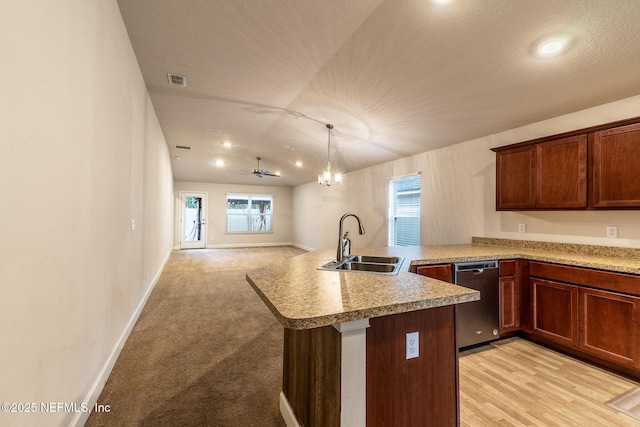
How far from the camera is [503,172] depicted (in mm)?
3250

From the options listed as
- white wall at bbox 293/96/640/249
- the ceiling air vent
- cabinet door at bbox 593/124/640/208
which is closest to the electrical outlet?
cabinet door at bbox 593/124/640/208

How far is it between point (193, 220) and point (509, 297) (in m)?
9.73

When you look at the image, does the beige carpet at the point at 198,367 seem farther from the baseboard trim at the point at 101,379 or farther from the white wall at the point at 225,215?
the white wall at the point at 225,215

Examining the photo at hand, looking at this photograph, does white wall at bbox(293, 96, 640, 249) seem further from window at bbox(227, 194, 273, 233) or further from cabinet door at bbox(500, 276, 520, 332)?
window at bbox(227, 194, 273, 233)

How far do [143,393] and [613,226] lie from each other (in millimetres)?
4375

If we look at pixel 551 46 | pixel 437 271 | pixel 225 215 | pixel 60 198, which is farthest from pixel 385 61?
pixel 225 215

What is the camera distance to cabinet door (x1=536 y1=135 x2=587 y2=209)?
259cm

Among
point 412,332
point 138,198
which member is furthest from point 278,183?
point 412,332

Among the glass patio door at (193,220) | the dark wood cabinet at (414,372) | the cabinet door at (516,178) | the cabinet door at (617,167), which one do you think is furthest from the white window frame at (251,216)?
the dark wood cabinet at (414,372)

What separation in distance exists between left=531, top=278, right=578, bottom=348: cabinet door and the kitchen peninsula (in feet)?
6.27

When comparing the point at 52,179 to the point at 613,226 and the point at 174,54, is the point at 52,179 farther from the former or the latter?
the point at 613,226

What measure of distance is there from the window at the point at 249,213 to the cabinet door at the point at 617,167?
9520 mm

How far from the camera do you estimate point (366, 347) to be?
112 cm

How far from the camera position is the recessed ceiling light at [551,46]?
73.6 inches
